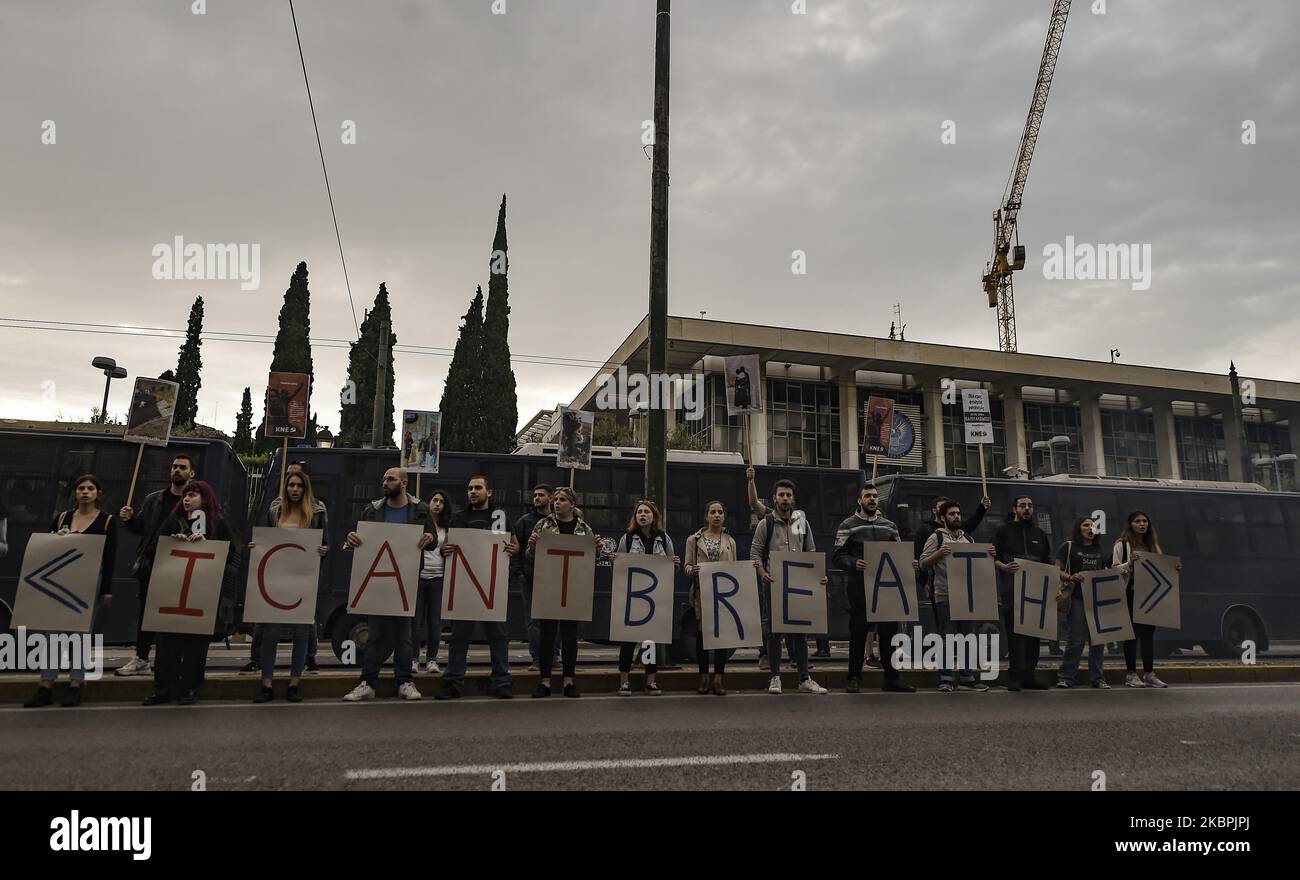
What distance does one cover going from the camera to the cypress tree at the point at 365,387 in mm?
42250

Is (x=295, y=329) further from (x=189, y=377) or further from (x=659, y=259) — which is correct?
(x=659, y=259)

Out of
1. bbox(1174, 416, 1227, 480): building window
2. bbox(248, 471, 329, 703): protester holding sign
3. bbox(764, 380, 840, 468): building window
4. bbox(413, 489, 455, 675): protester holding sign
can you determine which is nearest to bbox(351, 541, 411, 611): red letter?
bbox(413, 489, 455, 675): protester holding sign

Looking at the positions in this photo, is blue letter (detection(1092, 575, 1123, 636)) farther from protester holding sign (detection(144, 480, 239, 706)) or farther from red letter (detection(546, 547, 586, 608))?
protester holding sign (detection(144, 480, 239, 706))

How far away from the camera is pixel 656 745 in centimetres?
520

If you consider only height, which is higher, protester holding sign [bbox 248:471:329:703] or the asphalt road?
protester holding sign [bbox 248:471:329:703]

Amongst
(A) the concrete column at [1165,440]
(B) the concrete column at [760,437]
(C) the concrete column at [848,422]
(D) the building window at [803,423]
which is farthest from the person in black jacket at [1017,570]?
(A) the concrete column at [1165,440]

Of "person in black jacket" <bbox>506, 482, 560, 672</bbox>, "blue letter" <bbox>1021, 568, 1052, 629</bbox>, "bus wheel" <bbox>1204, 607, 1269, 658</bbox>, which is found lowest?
"bus wheel" <bbox>1204, 607, 1269, 658</bbox>

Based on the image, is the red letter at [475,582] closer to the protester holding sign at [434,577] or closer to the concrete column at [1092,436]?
the protester holding sign at [434,577]

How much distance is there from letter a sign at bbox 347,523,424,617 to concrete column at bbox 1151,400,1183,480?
50.2 meters

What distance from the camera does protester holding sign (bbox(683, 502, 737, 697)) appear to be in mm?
8031

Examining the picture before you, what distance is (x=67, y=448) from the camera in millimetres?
10406

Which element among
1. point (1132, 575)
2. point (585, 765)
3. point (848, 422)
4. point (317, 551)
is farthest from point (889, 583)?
point (848, 422)
